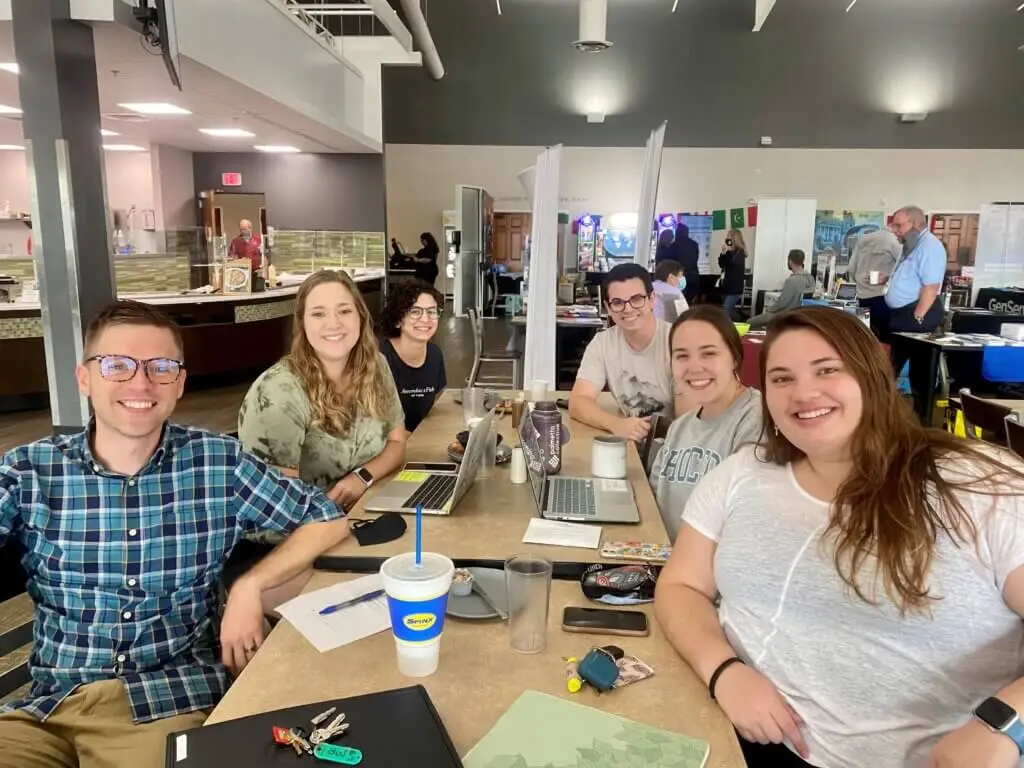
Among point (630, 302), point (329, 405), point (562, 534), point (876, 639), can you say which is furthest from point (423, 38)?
point (876, 639)

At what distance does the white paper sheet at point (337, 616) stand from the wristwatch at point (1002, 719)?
3.19ft

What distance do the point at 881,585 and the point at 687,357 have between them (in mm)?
1171

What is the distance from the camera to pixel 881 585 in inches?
46.4

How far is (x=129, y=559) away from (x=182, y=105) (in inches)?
273

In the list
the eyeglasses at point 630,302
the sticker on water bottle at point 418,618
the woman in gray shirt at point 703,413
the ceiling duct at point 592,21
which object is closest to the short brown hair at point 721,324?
the woman in gray shirt at point 703,413

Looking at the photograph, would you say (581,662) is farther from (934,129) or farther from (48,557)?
(934,129)

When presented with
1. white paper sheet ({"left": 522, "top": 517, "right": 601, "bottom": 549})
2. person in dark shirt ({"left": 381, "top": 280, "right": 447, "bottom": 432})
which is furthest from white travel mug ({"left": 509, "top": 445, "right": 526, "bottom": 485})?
person in dark shirt ({"left": 381, "top": 280, "right": 447, "bottom": 432})

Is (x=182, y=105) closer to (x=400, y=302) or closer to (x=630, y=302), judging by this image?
(x=400, y=302)

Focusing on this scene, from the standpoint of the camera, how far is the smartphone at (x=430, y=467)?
7.72ft

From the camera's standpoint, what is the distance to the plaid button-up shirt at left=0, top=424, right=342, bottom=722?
1475 mm

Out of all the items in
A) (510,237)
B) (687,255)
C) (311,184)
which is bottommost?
(687,255)

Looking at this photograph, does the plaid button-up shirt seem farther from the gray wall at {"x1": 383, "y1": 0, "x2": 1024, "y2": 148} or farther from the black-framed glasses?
the gray wall at {"x1": 383, "y1": 0, "x2": 1024, "y2": 148}

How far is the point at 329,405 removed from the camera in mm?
2359

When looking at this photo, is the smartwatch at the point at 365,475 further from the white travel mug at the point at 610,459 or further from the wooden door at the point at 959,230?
the wooden door at the point at 959,230
